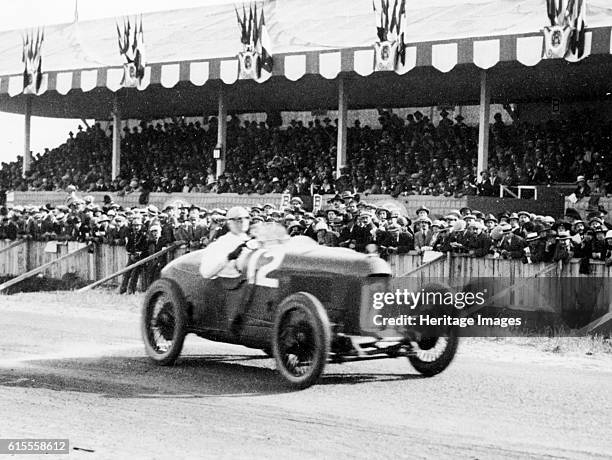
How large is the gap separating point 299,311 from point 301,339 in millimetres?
234

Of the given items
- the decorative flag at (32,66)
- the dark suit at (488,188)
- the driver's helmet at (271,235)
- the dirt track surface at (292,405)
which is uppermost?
the decorative flag at (32,66)

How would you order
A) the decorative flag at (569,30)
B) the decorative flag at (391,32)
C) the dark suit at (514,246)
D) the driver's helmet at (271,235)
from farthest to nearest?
the decorative flag at (391,32)
the decorative flag at (569,30)
the dark suit at (514,246)
the driver's helmet at (271,235)

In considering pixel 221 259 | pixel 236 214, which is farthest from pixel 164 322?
pixel 236 214

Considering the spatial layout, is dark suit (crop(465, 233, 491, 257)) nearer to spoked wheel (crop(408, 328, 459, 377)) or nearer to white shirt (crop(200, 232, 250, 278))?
spoked wheel (crop(408, 328, 459, 377))

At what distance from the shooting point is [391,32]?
859 inches

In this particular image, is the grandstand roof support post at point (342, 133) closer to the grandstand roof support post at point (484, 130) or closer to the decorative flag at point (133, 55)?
Answer: the grandstand roof support post at point (484, 130)

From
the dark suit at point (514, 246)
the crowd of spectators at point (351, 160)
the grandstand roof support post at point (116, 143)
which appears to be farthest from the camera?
the grandstand roof support post at point (116, 143)

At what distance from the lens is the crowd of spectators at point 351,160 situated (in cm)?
2178

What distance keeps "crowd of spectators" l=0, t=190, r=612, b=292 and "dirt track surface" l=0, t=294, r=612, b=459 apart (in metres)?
1.35

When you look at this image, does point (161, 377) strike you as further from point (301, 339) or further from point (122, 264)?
point (122, 264)

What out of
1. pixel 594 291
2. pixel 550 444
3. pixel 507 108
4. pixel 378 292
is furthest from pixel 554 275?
pixel 507 108

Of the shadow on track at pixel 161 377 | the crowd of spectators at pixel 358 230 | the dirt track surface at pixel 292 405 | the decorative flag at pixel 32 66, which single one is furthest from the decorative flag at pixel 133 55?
the shadow on track at pixel 161 377

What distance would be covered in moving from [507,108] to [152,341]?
2040cm

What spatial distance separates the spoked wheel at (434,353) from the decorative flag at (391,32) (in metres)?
13.6
